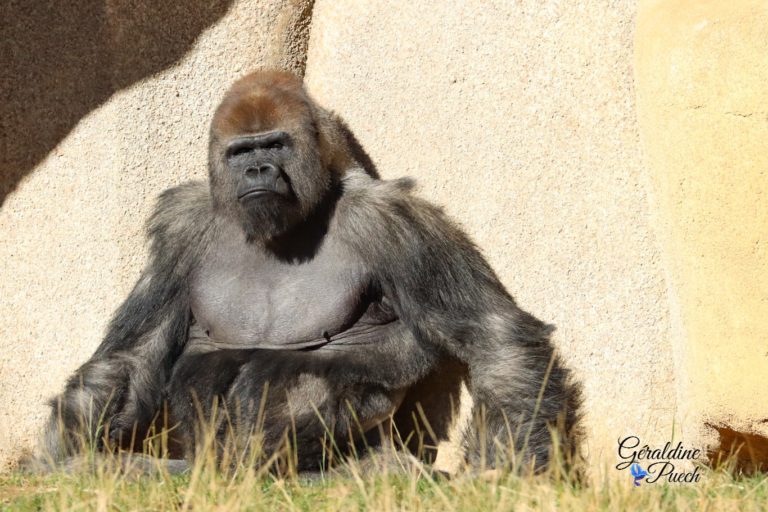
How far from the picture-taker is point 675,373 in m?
3.52

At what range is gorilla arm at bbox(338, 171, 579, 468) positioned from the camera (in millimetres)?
3619

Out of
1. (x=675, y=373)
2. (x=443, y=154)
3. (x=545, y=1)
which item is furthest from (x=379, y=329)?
(x=545, y=1)

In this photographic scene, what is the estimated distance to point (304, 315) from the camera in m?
3.85

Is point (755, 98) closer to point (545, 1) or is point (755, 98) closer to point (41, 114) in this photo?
point (545, 1)

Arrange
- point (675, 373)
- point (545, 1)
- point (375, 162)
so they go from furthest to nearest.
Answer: point (375, 162)
point (545, 1)
point (675, 373)

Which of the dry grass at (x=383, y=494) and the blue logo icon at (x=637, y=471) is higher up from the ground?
the dry grass at (x=383, y=494)

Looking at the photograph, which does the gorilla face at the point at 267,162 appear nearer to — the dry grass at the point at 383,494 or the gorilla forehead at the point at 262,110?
the gorilla forehead at the point at 262,110

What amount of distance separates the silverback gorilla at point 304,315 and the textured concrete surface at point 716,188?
0.60m

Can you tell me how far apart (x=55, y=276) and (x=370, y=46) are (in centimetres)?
169

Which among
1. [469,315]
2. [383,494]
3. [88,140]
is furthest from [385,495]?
[88,140]

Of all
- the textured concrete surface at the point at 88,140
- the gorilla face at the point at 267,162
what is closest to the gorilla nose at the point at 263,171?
the gorilla face at the point at 267,162

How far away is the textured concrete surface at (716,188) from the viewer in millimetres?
2984

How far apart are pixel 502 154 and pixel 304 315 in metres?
0.95

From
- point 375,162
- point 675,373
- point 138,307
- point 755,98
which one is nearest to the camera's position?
point 755,98
